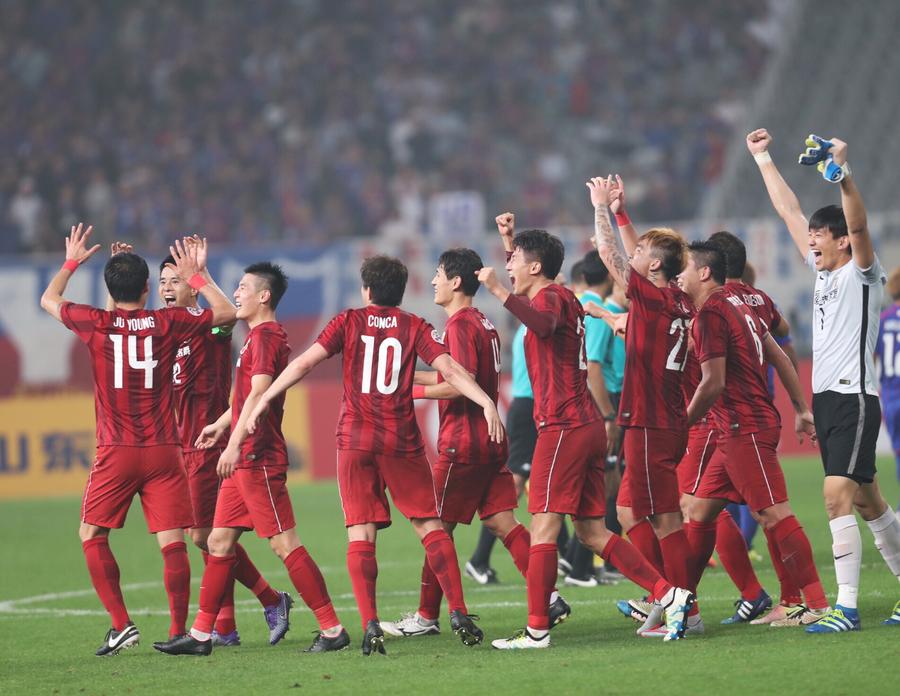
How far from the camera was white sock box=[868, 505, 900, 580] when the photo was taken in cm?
725

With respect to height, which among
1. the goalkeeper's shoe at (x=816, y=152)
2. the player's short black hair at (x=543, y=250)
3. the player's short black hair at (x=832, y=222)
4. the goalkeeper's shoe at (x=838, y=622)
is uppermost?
the goalkeeper's shoe at (x=816, y=152)

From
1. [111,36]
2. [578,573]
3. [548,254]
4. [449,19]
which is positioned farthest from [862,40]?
[548,254]

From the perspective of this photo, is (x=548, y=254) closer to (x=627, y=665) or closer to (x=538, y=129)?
(x=627, y=665)

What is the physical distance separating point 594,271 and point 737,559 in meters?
2.70

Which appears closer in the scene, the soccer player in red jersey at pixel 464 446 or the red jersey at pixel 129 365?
the red jersey at pixel 129 365

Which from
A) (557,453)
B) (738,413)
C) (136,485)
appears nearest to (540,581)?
(557,453)

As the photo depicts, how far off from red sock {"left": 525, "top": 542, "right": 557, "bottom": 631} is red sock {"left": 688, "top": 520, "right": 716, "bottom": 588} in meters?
0.98

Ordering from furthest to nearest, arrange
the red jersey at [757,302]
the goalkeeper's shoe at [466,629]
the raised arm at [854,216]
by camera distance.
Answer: the red jersey at [757,302] → the goalkeeper's shoe at [466,629] → the raised arm at [854,216]

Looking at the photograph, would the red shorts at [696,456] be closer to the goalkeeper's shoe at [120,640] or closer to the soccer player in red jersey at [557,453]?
the soccer player in red jersey at [557,453]

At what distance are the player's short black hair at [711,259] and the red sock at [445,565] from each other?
2.08 m

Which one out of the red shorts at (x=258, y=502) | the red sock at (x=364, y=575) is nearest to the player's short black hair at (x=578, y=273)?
the red shorts at (x=258, y=502)

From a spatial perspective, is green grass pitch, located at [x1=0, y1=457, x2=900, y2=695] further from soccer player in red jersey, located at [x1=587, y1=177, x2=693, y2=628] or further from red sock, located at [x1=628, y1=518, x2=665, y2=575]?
soccer player in red jersey, located at [x1=587, y1=177, x2=693, y2=628]

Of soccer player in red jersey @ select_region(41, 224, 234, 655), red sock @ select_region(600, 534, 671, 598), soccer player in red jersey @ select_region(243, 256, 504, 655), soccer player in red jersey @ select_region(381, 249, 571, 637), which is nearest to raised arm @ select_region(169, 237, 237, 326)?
soccer player in red jersey @ select_region(41, 224, 234, 655)

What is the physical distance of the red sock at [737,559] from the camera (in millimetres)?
7695
